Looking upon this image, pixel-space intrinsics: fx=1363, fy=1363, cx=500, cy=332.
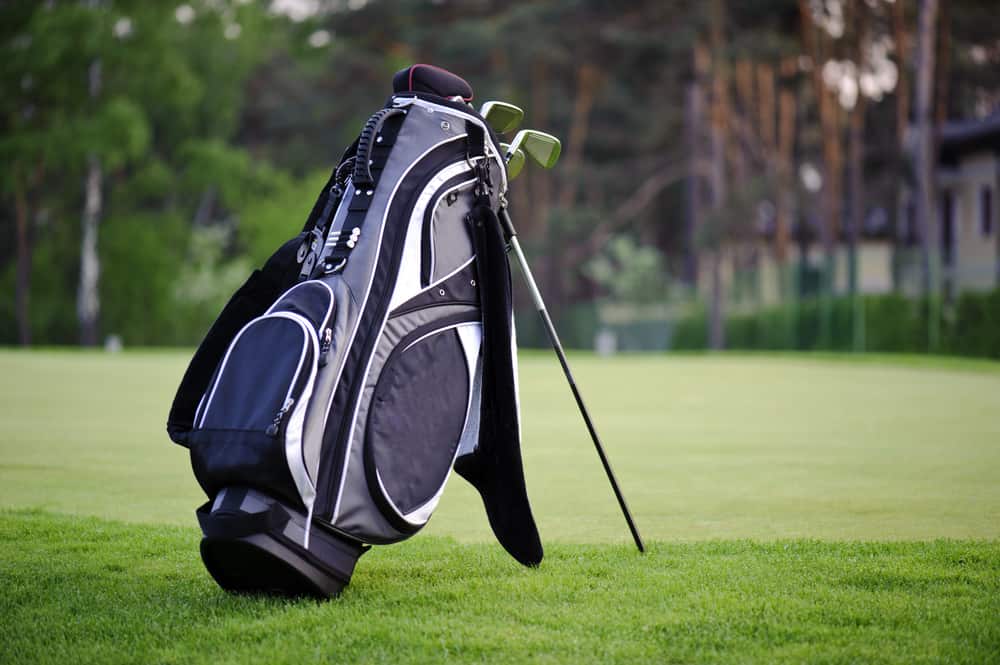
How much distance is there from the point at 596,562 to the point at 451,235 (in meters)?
1.11

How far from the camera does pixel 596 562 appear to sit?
4.23 metres

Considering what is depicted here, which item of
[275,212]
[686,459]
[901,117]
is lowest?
[686,459]

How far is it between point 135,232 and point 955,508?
3482 cm

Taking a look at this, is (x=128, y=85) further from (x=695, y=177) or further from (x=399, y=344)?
(x=399, y=344)

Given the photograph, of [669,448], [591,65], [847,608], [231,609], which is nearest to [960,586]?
[847,608]

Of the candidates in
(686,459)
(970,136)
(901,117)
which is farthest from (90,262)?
(686,459)

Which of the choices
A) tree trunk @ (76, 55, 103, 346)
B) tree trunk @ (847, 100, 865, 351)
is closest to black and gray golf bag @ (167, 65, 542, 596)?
tree trunk @ (847, 100, 865, 351)

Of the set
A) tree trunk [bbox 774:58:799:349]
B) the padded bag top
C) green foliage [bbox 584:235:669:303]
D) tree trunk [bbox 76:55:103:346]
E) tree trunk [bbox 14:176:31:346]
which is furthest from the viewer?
green foliage [bbox 584:235:669:303]

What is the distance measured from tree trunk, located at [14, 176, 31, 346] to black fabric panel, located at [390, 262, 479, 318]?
31960mm

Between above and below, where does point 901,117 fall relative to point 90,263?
above

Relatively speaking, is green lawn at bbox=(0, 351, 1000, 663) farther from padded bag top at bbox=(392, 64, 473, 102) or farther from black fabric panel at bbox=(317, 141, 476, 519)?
padded bag top at bbox=(392, 64, 473, 102)

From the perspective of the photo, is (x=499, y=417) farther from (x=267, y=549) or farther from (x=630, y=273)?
(x=630, y=273)

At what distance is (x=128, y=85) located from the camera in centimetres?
3566

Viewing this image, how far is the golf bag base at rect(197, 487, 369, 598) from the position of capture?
3449mm
